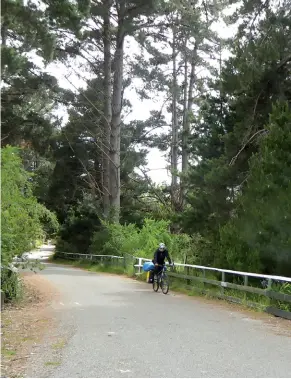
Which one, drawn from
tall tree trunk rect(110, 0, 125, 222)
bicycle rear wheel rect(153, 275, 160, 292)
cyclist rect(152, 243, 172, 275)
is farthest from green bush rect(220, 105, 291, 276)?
tall tree trunk rect(110, 0, 125, 222)

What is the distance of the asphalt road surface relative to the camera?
6062 mm

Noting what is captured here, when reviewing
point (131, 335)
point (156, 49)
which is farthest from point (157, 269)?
point (156, 49)

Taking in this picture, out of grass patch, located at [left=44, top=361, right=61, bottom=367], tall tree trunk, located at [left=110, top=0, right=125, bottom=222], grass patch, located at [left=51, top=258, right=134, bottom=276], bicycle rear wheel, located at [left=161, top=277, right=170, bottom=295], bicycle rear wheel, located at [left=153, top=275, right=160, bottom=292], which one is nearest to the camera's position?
grass patch, located at [left=44, top=361, right=61, bottom=367]

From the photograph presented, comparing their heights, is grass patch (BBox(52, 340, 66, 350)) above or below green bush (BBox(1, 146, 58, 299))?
below

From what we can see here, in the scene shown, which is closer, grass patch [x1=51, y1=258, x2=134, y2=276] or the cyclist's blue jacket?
the cyclist's blue jacket

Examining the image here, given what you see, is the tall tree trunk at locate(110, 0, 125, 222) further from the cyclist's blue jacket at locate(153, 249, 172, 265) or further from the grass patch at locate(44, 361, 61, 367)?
the grass patch at locate(44, 361, 61, 367)

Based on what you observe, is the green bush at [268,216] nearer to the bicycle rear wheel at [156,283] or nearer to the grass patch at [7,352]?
the bicycle rear wheel at [156,283]

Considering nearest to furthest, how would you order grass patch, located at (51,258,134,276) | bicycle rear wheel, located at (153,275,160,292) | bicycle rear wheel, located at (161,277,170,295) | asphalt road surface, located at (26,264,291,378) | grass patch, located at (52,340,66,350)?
1. asphalt road surface, located at (26,264,291,378)
2. grass patch, located at (52,340,66,350)
3. bicycle rear wheel, located at (161,277,170,295)
4. bicycle rear wheel, located at (153,275,160,292)
5. grass patch, located at (51,258,134,276)

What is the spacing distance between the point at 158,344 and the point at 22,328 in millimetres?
3148

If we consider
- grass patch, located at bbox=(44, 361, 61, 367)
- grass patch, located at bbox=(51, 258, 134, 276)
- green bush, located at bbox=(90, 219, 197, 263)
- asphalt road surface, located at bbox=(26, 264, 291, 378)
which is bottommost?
grass patch, located at bbox=(44, 361, 61, 367)

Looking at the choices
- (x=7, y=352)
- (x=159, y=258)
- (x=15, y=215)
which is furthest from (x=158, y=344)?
(x=159, y=258)

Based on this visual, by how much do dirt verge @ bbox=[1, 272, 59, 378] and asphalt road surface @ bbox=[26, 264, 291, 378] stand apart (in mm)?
200

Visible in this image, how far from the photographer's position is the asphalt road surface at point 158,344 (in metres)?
6.06

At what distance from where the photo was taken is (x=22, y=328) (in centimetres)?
940
